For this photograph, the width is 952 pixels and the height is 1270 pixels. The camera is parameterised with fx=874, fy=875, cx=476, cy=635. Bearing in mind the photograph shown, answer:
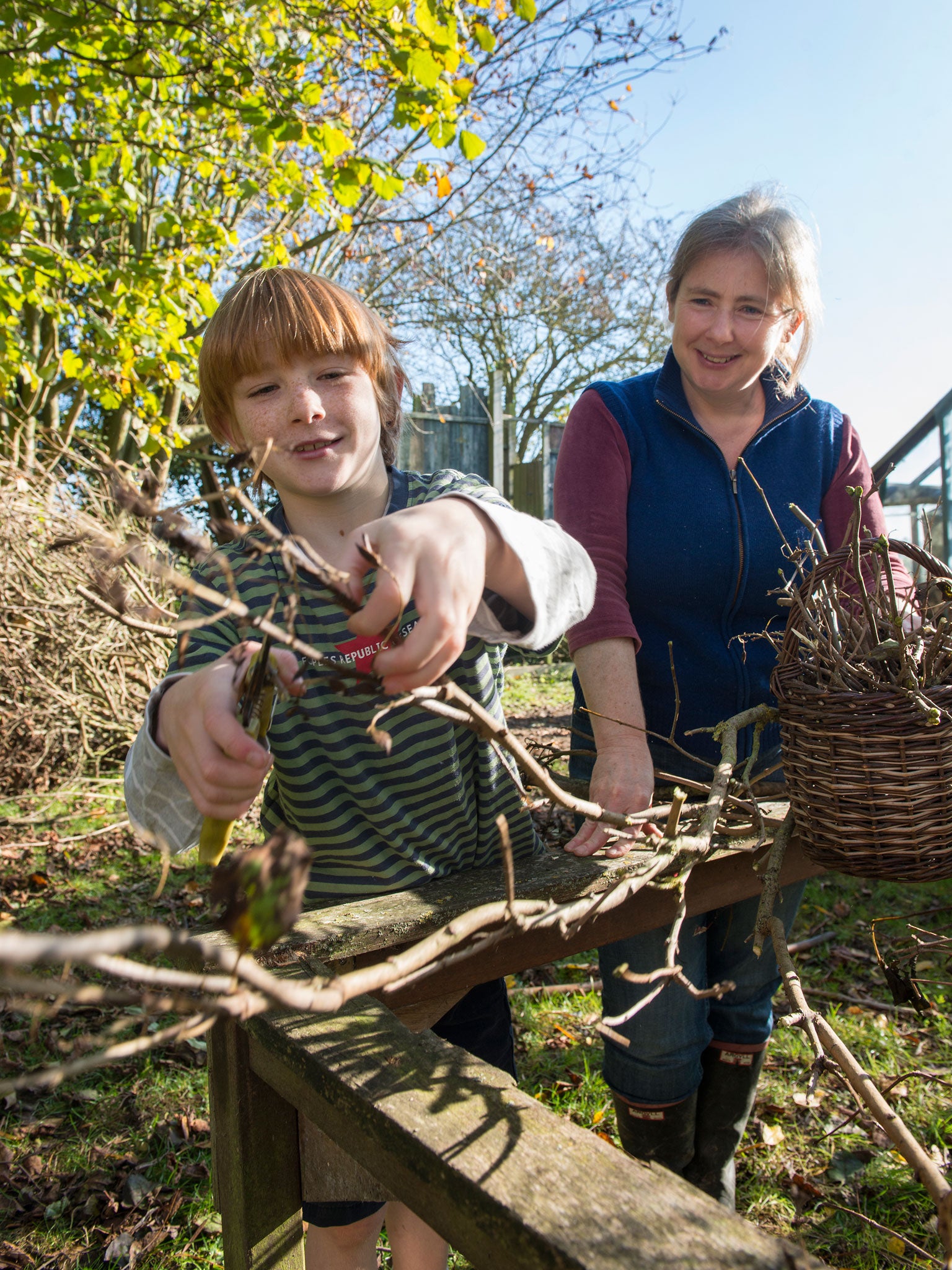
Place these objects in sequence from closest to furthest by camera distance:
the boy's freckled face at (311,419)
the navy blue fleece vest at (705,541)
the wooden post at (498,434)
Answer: the boy's freckled face at (311,419), the navy blue fleece vest at (705,541), the wooden post at (498,434)

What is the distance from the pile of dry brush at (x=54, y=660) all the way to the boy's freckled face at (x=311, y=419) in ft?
11.2

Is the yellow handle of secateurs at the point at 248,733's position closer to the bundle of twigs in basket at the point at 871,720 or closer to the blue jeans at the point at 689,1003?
the bundle of twigs in basket at the point at 871,720

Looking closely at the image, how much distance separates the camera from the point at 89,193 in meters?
4.78

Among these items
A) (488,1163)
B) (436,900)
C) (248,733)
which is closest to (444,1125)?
(488,1163)

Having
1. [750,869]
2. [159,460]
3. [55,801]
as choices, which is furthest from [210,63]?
[750,869]

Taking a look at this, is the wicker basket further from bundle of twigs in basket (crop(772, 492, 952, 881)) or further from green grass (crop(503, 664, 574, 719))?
green grass (crop(503, 664, 574, 719))

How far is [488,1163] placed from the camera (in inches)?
30.8

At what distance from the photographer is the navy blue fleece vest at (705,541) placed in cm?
197

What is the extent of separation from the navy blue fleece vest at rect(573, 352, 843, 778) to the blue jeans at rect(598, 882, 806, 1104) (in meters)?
0.38

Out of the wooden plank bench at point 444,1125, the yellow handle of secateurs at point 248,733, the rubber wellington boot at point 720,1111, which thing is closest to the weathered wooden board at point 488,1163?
the wooden plank bench at point 444,1125

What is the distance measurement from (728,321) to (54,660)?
471 centimetres

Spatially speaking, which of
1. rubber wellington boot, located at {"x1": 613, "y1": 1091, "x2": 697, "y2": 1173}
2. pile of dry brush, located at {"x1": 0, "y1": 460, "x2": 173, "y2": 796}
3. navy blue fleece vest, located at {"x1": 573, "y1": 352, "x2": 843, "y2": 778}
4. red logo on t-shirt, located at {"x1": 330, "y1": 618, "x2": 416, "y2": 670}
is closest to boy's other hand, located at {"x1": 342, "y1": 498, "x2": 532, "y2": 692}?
red logo on t-shirt, located at {"x1": 330, "y1": 618, "x2": 416, "y2": 670}

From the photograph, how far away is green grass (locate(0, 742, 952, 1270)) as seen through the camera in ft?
7.43

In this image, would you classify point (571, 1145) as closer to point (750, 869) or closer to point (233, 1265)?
point (233, 1265)
